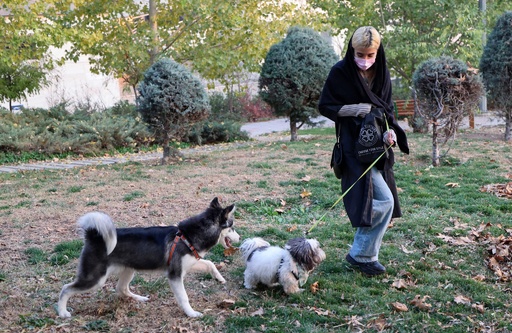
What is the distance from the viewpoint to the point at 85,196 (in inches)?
314

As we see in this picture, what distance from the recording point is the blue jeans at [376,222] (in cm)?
482

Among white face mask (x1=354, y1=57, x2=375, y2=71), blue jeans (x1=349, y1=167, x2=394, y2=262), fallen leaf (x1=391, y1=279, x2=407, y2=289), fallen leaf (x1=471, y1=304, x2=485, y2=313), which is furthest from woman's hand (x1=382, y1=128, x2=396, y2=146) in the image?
fallen leaf (x1=471, y1=304, x2=485, y2=313)

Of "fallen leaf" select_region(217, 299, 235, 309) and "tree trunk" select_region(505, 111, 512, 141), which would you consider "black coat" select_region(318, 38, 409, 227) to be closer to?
"fallen leaf" select_region(217, 299, 235, 309)

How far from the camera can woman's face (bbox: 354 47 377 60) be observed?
4.61 metres

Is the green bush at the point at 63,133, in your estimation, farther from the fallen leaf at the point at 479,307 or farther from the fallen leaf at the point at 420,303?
the fallen leaf at the point at 479,307

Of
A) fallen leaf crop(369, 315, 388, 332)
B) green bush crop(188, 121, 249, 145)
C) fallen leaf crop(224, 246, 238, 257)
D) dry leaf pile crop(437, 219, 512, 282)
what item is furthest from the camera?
green bush crop(188, 121, 249, 145)

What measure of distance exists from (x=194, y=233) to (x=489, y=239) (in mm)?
3369

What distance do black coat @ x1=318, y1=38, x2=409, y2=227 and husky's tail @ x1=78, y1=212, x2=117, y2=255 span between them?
2005mm

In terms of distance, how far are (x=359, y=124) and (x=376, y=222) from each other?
2.85 ft

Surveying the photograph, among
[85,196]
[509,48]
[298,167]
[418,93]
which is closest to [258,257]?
[85,196]

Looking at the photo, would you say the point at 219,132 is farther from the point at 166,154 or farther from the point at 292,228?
the point at 292,228

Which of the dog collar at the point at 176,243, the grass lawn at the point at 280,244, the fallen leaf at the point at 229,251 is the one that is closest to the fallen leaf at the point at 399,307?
the grass lawn at the point at 280,244

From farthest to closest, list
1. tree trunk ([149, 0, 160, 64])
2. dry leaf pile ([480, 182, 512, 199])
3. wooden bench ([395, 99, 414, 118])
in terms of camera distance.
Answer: wooden bench ([395, 99, 414, 118])
tree trunk ([149, 0, 160, 64])
dry leaf pile ([480, 182, 512, 199])

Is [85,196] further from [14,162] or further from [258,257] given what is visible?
[14,162]
